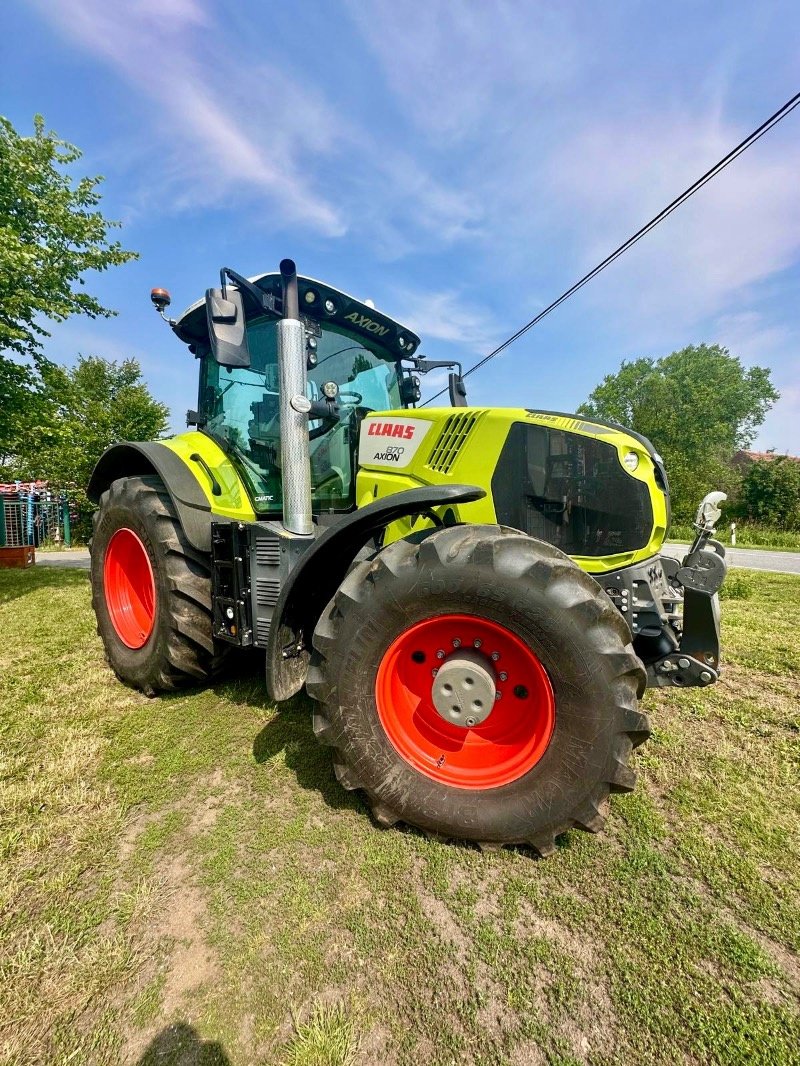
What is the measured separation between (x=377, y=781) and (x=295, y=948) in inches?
23.0

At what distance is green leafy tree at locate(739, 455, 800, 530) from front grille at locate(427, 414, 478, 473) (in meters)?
28.7

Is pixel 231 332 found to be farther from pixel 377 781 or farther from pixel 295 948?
pixel 295 948

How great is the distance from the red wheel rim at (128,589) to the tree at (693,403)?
33.7 m

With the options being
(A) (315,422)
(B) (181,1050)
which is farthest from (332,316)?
(B) (181,1050)

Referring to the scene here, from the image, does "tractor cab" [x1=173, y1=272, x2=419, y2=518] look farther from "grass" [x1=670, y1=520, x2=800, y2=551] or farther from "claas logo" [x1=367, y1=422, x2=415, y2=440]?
"grass" [x1=670, y1=520, x2=800, y2=551]

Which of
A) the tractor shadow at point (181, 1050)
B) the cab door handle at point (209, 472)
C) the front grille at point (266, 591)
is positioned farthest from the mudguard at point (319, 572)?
the cab door handle at point (209, 472)

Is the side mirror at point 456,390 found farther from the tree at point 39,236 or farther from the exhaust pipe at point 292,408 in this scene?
the tree at point 39,236

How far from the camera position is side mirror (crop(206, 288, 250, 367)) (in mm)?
2271

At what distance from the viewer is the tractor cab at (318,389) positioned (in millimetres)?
2957

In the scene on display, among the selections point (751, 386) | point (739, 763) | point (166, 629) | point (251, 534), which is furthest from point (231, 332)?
point (751, 386)

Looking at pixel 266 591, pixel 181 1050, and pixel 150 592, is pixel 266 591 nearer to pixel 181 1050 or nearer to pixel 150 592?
pixel 150 592

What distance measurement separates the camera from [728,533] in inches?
862

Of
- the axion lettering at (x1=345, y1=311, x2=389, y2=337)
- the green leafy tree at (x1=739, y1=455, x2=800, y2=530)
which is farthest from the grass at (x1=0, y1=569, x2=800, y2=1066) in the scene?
the green leafy tree at (x1=739, y1=455, x2=800, y2=530)

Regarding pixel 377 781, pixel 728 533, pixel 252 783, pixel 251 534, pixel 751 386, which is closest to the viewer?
pixel 377 781
